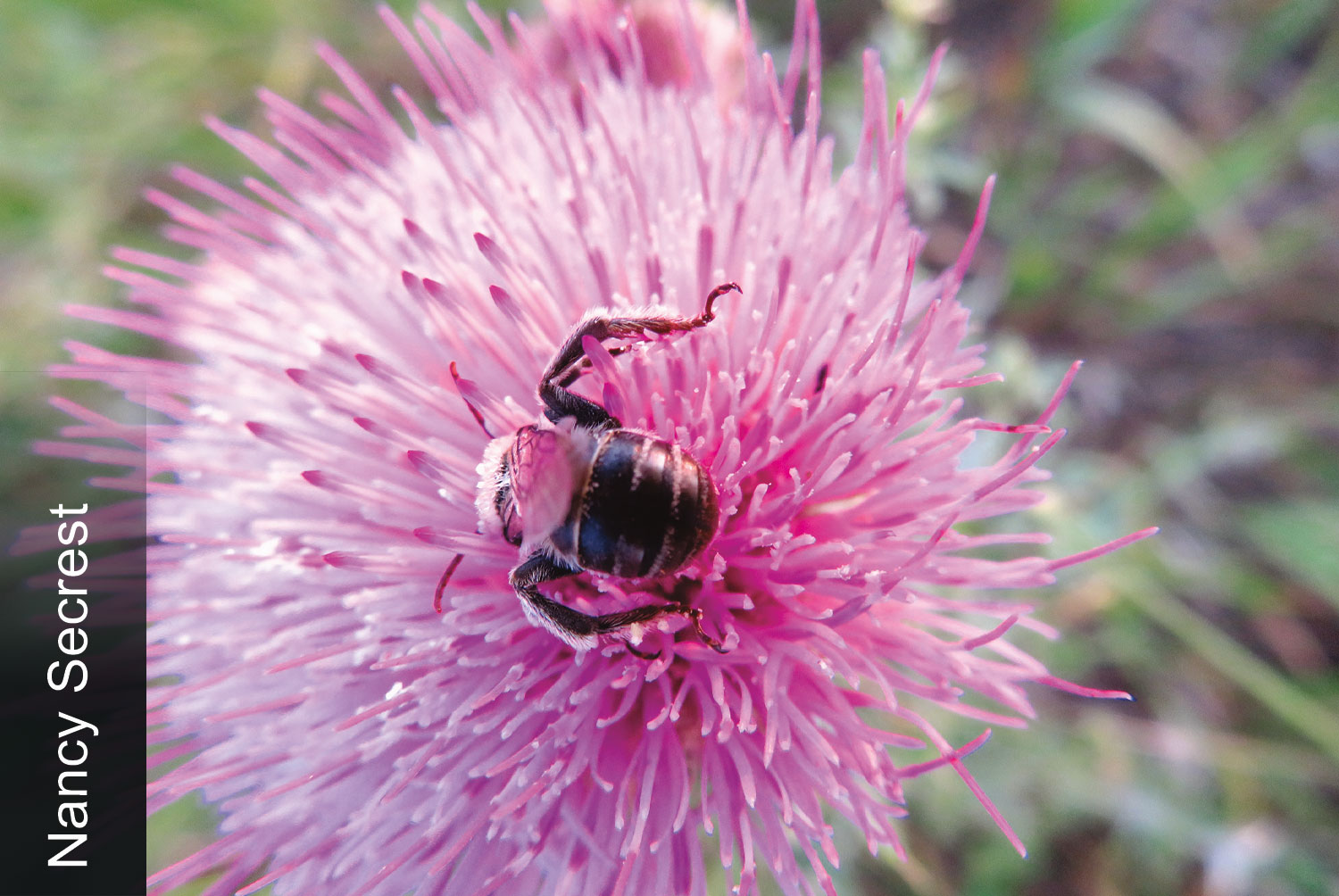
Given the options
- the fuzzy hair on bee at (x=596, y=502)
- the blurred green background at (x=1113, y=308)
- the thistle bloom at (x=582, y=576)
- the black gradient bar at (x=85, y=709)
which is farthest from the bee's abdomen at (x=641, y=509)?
the blurred green background at (x=1113, y=308)

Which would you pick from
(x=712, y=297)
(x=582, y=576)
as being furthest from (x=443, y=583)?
(x=712, y=297)

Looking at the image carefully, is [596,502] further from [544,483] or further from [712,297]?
[712,297]

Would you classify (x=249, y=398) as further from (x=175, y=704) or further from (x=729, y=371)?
(x=729, y=371)

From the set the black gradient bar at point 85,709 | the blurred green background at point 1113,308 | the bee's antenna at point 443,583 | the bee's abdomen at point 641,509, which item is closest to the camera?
the bee's abdomen at point 641,509

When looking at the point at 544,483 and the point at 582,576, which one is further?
the point at 582,576

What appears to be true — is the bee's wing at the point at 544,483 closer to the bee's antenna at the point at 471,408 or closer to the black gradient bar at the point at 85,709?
the bee's antenna at the point at 471,408

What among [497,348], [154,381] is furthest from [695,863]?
[154,381]

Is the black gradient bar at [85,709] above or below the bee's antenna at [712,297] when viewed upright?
below
